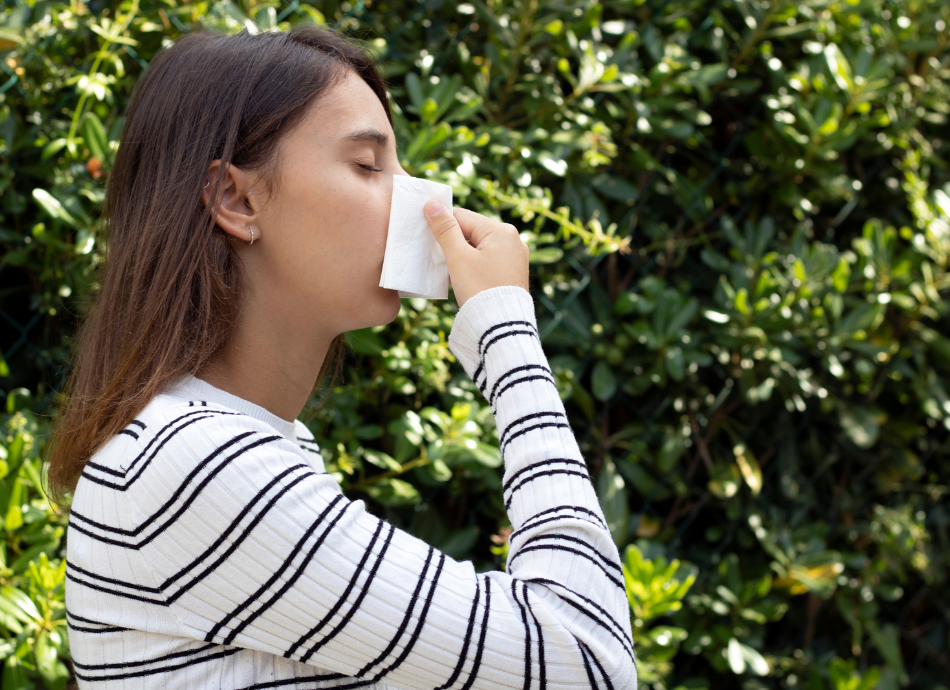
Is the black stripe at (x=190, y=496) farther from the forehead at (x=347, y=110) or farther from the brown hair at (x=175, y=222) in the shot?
the forehead at (x=347, y=110)

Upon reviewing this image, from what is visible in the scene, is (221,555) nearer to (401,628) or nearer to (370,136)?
(401,628)

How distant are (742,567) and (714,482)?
26 centimetres

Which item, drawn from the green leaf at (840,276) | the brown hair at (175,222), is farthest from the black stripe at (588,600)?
the green leaf at (840,276)

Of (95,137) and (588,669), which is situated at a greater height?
(95,137)

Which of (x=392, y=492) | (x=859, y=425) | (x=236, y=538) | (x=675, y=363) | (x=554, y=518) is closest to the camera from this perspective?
(x=236, y=538)

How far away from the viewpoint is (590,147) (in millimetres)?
1571

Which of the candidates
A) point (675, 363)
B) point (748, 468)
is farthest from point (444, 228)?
point (748, 468)

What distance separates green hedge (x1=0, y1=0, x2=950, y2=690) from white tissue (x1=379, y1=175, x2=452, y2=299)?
364mm

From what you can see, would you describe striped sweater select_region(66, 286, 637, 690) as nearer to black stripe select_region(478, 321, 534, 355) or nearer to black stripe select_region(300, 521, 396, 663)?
black stripe select_region(300, 521, 396, 663)

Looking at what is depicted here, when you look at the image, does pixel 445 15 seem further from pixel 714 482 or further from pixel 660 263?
pixel 714 482

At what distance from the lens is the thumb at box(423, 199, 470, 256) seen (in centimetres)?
98

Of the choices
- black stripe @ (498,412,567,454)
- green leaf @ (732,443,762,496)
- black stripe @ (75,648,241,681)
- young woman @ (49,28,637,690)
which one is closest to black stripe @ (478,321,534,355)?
young woman @ (49,28,637,690)

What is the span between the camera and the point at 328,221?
3.03 feet

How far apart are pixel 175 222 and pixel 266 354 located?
186 mm
